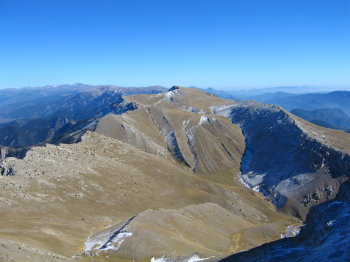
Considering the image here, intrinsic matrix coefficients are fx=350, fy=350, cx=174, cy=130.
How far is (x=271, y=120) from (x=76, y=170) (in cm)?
11831

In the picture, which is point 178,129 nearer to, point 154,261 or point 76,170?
point 76,170

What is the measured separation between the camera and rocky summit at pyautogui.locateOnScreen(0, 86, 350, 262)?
186 feet

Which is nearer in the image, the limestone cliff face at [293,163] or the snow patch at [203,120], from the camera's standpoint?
the limestone cliff face at [293,163]

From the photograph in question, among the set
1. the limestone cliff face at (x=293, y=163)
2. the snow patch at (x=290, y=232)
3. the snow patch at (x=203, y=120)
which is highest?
the snow patch at (x=203, y=120)

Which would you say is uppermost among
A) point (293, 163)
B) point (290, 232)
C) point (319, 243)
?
point (319, 243)

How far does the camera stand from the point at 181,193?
118 meters

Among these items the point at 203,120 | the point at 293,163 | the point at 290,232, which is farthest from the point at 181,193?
the point at 203,120

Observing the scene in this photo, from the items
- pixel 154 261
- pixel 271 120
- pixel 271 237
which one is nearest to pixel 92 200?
pixel 154 261

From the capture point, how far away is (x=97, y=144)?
13700 cm

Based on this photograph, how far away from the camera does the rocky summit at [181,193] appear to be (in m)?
56.6

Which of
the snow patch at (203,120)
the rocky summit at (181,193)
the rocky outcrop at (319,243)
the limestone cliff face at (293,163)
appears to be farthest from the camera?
the snow patch at (203,120)

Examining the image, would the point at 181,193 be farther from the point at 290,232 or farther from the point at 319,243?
the point at 319,243

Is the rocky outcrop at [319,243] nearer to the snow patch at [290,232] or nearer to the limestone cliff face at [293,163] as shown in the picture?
the snow patch at [290,232]

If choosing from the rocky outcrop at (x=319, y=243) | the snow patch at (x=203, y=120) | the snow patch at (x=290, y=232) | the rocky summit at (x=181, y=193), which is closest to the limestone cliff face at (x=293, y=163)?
the rocky summit at (x=181, y=193)
